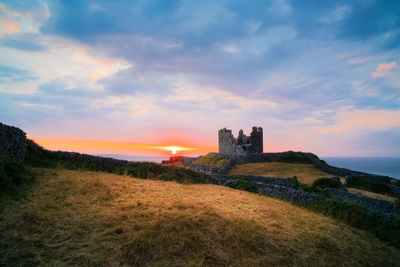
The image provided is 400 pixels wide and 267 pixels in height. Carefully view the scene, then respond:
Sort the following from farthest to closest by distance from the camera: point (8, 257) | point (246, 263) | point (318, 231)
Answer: point (318, 231) < point (246, 263) < point (8, 257)

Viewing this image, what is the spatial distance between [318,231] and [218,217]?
4279 millimetres

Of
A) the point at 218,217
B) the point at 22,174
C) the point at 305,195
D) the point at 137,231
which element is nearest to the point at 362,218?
the point at 305,195

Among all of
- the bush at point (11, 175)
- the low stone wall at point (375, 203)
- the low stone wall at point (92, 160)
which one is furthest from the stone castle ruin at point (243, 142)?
the bush at point (11, 175)

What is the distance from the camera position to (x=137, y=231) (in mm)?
6477

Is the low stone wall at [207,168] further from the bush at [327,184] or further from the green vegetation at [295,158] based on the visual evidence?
the bush at [327,184]

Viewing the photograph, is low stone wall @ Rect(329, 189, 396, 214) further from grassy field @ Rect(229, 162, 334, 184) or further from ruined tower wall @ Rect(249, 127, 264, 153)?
ruined tower wall @ Rect(249, 127, 264, 153)

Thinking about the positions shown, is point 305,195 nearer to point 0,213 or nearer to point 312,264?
point 312,264

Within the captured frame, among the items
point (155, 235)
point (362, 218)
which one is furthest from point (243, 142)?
point (155, 235)

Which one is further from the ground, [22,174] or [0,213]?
[22,174]

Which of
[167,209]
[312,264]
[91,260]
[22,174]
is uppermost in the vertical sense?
[22,174]

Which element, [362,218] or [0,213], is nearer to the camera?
[0,213]

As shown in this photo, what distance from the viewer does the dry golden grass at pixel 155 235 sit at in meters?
5.54

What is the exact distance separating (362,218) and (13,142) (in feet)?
62.7

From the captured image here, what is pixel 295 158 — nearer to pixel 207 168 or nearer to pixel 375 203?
pixel 207 168
